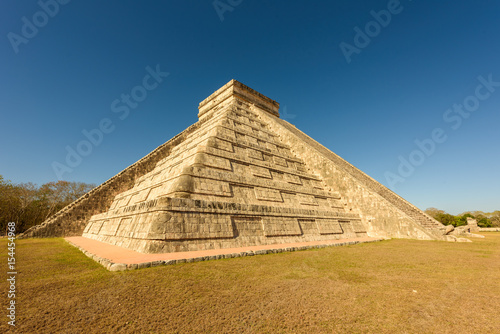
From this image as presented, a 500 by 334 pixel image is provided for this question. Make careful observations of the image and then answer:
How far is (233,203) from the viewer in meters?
7.21

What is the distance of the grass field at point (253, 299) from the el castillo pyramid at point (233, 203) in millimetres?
1727

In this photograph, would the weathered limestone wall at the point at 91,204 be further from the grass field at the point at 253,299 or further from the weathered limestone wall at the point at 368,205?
the weathered limestone wall at the point at 368,205

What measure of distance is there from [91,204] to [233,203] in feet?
35.6

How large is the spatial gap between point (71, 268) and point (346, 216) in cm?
1105

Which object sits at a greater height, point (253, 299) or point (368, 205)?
point (368, 205)

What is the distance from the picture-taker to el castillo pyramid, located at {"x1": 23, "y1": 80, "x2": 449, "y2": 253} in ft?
20.5

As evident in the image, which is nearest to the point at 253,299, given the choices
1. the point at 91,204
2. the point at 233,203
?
the point at 233,203

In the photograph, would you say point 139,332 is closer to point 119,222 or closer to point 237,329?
point 237,329

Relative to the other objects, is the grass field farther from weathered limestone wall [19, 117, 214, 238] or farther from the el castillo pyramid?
weathered limestone wall [19, 117, 214, 238]

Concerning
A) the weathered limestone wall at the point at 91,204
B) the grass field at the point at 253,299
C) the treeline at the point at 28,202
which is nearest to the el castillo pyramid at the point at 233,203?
the weathered limestone wall at the point at 91,204

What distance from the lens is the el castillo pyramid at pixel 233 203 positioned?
6.24 m

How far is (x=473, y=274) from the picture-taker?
Answer: 4.38m

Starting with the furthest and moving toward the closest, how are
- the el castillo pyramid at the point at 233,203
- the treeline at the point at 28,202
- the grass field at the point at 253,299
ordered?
1. the treeline at the point at 28,202
2. the el castillo pyramid at the point at 233,203
3. the grass field at the point at 253,299

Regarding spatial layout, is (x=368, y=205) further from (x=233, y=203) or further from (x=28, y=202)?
(x=28, y=202)
